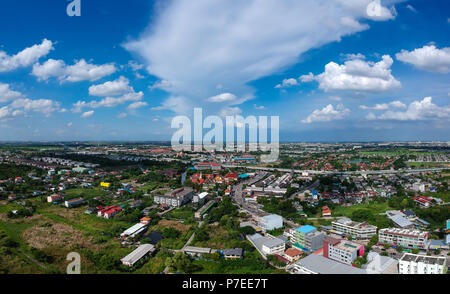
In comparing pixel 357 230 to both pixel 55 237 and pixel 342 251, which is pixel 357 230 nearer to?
pixel 342 251

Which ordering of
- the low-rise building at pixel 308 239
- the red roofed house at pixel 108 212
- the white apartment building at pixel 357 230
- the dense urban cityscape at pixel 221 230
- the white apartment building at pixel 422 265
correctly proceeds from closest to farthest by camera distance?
1. the white apartment building at pixel 422 265
2. the dense urban cityscape at pixel 221 230
3. the low-rise building at pixel 308 239
4. the white apartment building at pixel 357 230
5. the red roofed house at pixel 108 212

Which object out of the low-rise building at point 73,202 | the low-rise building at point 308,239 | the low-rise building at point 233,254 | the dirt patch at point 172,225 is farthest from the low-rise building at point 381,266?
the low-rise building at point 73,202

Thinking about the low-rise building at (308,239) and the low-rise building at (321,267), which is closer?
the low-rise building at (321,267)

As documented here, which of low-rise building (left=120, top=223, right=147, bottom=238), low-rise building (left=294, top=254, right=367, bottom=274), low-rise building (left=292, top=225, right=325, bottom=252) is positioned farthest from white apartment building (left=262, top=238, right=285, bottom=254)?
low-rise building (left=120, top=223, right=147, bottom=238)

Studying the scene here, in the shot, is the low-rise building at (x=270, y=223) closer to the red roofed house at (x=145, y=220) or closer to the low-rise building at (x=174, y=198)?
the red roofed house at (x=145, y=220)

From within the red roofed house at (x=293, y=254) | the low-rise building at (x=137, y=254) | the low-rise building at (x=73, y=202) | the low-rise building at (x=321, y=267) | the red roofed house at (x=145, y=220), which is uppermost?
the low-rise building at (x=73, y=202)

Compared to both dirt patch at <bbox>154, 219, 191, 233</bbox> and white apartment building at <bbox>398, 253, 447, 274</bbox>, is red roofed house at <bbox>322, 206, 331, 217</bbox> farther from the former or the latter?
dirt patch at <bbox>154, 219, 191, 233</bbox>
